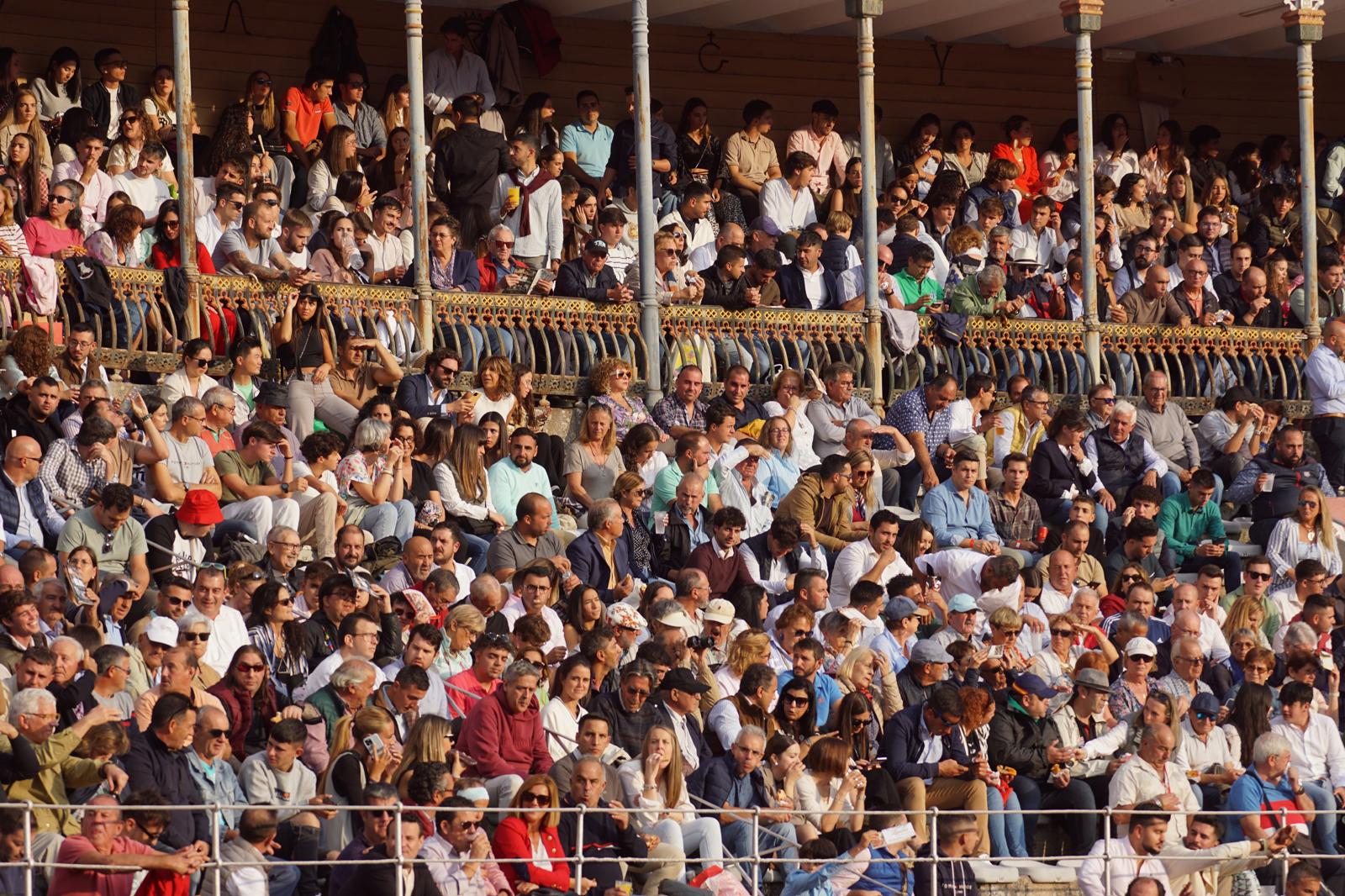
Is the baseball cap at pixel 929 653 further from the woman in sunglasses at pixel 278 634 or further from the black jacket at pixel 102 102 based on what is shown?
the black jacket at pixel 102 102

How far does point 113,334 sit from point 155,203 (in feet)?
4.99

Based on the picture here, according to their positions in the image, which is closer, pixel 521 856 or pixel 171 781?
pixel 171 781

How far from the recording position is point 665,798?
13945mm

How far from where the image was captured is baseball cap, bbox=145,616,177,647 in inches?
558

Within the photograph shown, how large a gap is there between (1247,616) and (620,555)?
3788mm

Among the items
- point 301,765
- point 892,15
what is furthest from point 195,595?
point 892,15

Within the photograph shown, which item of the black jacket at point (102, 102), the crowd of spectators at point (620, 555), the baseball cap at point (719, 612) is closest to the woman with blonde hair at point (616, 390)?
the crowd of spectators at point (620, 555)

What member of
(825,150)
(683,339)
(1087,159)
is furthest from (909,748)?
(825,150)

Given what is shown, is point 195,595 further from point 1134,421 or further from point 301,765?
point 1134,421

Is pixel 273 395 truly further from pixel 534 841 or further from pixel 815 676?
pixel 534 841

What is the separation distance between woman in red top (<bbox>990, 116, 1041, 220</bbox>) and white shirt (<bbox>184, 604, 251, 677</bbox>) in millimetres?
11080

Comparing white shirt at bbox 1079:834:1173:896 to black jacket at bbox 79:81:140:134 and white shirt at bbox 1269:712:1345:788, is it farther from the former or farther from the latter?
black jacket at bbox 79:81:140:134

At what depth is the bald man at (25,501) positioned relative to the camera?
15.5 metres

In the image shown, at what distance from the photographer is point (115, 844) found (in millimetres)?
12016
